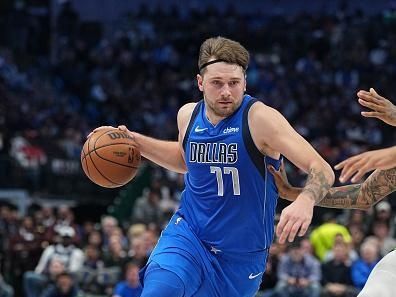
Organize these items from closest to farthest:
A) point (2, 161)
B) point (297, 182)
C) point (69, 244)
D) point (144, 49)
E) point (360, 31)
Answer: point (69, 244), point (297, 182), point (2, 161), point (360, 31), point (144, 49)

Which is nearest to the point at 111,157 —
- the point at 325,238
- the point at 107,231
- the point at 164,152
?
the point at 164,152

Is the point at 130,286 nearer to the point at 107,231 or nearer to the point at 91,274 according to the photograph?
the point at 91,274

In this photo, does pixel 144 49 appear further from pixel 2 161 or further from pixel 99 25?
pixel 2 161

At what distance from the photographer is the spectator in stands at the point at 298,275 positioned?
12.8 metres

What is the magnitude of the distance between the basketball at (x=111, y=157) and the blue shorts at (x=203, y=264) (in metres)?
0.69

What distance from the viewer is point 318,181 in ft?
18.2

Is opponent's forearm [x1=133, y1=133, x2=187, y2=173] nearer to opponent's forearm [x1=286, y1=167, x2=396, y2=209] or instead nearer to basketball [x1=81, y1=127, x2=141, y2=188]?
basketball [x1=81, y1=127, x2=141, y2=188]

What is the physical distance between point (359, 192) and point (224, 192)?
3.09 feet

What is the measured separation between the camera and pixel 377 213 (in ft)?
49.5

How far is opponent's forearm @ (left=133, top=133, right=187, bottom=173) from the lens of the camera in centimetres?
679

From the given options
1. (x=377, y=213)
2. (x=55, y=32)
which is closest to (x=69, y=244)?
(x=377, y=213)

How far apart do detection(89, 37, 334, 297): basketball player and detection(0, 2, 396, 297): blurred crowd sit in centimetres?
635

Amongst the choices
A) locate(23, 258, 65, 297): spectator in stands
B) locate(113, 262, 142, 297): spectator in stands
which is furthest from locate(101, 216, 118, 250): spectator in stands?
locate(113, 262, 142, 297): spectator in stands

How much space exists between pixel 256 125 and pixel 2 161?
47.8ft
